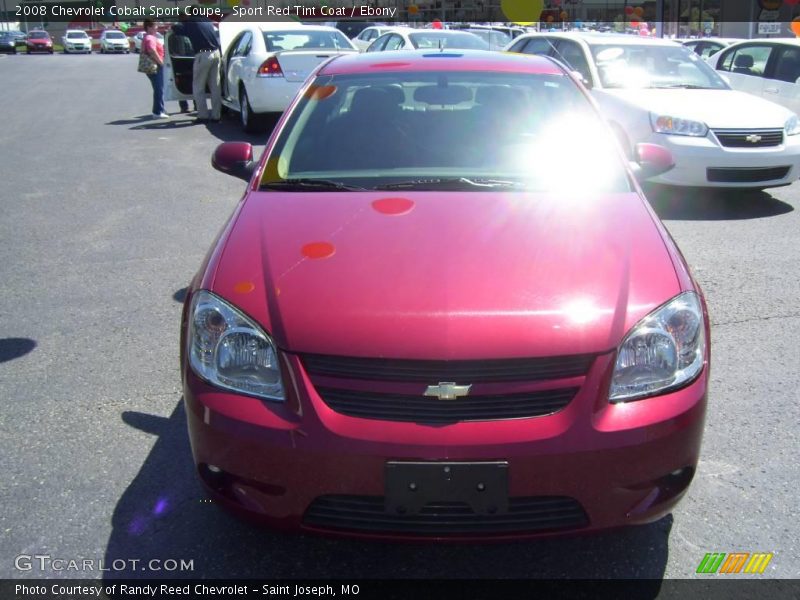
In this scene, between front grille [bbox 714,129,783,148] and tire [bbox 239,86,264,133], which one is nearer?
front grille [bbox 714,129,783,148]

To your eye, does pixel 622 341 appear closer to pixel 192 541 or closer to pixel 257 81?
pixel 192 541

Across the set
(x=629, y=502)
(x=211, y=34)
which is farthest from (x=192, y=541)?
(x=211, y=34)

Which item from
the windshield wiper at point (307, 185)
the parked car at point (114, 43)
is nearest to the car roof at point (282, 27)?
the windshield wiper at point (307, 185)

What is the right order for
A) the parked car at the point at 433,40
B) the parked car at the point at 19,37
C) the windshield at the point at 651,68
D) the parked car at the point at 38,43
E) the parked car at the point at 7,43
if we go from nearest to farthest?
the windshield at the point at 651,68 → the parked car at the point at 433,40 → the parked car at the point at 38,43 → the parked car at the point at 7,43 → the parked car at the point at 19,37

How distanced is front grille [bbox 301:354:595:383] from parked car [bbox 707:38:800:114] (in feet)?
32.0

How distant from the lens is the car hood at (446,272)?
2.44 metres

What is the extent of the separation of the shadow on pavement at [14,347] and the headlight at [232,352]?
2.20 meters

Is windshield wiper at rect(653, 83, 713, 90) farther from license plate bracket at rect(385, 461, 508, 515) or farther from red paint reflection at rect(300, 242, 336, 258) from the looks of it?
license plate bracket at rect(385, 461, 508, 515)

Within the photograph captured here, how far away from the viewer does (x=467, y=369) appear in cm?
240

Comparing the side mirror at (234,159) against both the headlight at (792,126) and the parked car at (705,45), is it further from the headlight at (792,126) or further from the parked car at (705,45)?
the parked car at (705,45)

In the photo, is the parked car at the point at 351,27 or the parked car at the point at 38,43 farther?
the parked car at the point at 38,43

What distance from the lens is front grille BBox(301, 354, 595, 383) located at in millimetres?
2396

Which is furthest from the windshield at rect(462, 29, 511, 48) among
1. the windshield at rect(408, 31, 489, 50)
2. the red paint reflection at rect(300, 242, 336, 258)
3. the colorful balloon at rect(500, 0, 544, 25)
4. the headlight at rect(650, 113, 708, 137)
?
the red paint reflection at rect(300, 242, 336, 258)

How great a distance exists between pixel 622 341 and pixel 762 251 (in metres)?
4.52
